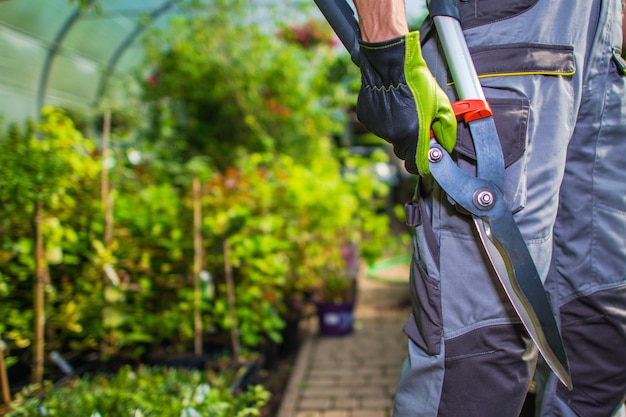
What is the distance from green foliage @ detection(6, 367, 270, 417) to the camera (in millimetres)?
1499

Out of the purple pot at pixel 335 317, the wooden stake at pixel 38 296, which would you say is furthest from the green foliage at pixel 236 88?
the wooden stake at pixel 38 296

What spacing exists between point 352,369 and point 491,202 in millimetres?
1997

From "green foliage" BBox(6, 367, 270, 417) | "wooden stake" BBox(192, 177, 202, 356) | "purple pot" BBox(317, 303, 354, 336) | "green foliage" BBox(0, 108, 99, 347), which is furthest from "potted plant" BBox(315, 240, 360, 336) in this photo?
"green foliage" BBox(0, 108, 99, 347)

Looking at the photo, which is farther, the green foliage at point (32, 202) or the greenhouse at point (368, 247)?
the green foliage at point (32, 202)

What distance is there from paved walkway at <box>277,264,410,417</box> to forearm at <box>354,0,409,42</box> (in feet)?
5.47

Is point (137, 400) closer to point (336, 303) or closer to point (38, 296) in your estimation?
point (38, 296)

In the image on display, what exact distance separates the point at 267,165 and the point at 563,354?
3.31 metres

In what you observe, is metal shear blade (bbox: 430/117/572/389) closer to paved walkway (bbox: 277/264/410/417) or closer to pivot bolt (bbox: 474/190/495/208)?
pivot bolt (bbox: 474/190/495/208)

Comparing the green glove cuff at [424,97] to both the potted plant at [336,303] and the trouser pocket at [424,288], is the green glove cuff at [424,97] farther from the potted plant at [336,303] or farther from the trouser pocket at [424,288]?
the potted plant at [336,303]

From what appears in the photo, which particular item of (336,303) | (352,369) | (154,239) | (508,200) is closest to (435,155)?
(508,200)

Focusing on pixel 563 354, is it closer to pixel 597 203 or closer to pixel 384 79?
A: pixel 597 203

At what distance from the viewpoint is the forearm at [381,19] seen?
1.02 meters

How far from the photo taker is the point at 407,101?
99cm

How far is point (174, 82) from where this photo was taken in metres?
5.59
